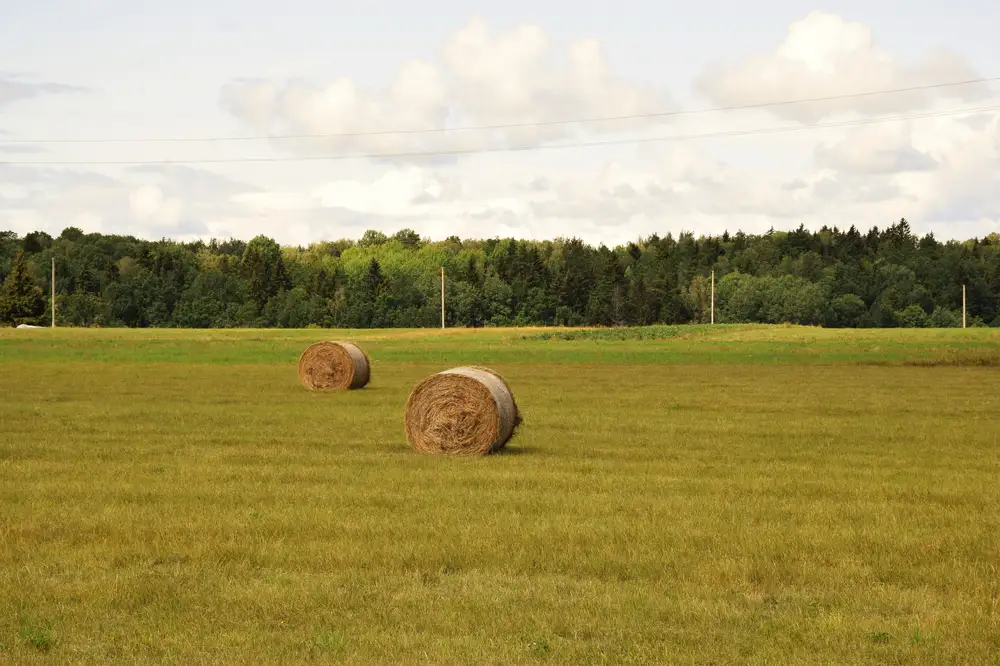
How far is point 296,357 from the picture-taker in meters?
Result: 67.3

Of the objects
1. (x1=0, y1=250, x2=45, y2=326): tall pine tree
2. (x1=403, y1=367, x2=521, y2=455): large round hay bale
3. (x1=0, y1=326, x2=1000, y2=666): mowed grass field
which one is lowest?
(x1=0, y1=326, x2=1000, y2=666): mowed grass field

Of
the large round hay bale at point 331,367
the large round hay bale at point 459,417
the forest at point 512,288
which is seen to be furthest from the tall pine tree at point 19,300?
the large round hay bale at point 459,417

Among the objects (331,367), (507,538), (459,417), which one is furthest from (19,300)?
(507,538)

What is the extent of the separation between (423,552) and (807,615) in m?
4.27

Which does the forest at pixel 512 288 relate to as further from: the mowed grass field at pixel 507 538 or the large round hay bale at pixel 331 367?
the mowed grass field at pixel 507 538

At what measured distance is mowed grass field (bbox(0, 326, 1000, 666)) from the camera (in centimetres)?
988

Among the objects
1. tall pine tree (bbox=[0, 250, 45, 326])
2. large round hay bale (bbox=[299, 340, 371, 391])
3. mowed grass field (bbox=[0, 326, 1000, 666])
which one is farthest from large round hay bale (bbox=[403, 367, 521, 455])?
tall pine tree (bbox=[0, 250, 45, 326])

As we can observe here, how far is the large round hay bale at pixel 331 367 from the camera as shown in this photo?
40438 mm

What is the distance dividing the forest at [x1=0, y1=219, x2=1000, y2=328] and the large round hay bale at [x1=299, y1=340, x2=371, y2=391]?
10254 cm

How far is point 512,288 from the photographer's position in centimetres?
15725

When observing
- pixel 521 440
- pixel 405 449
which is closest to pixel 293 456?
pixel 405 449

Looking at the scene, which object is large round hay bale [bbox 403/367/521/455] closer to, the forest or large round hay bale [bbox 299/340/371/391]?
large round hay bale [bbox 299/340/371/391]

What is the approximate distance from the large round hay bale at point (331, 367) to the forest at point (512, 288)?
336 ft

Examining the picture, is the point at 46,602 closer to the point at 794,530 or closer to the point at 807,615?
the point at 807,615
